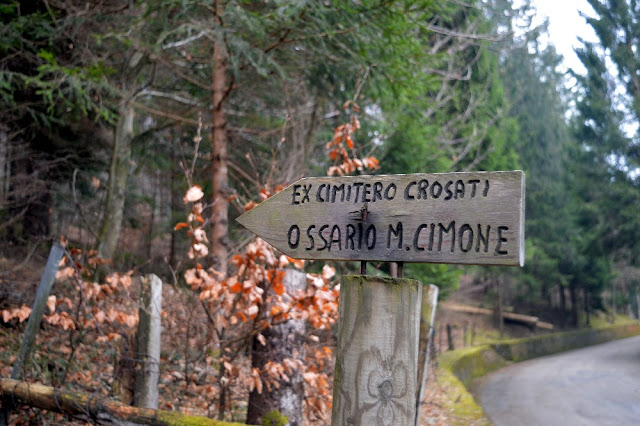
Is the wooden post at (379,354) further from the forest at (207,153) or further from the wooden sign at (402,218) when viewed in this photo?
the forest at (207,153)

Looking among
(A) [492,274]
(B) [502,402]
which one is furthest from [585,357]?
(B) [502,402]

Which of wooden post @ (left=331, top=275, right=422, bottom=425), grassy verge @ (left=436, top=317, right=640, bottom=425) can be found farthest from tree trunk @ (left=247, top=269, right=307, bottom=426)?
grassy verge @ (left=436, top=317, right=640, bottom=425)

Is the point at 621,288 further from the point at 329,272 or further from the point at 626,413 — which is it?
the point at 329,272

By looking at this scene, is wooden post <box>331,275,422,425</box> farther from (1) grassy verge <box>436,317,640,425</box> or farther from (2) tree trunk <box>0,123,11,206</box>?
(2) tree trunk <box>0,123,11,206</box>

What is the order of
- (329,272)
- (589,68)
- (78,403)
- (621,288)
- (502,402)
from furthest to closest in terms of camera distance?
(621,288)
(589,68)
(502,402)
(329,272)
(78,403)

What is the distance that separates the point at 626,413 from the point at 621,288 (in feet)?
107

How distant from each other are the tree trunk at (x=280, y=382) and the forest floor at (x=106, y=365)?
1.02ft

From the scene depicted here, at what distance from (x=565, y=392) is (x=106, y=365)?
1032 cm

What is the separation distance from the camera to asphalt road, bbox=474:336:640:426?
1041 cm

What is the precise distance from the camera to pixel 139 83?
1251cm

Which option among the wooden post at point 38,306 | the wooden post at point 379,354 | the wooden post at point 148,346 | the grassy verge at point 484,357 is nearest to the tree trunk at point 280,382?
the wooden post at point 148,346

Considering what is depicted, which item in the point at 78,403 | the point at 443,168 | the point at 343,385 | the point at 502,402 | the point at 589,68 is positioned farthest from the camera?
the point at 589,68

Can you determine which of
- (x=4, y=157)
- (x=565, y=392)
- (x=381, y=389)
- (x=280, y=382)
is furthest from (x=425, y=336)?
(x=4, y=157)

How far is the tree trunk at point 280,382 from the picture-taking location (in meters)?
5.39
